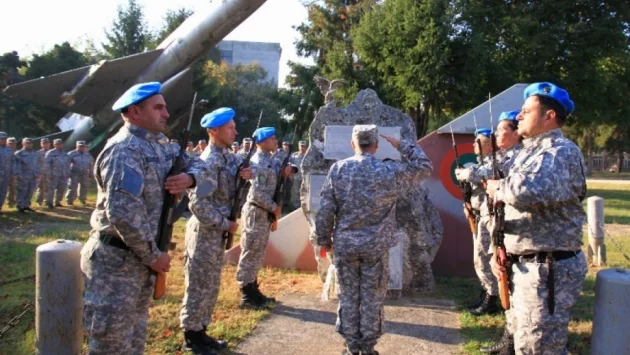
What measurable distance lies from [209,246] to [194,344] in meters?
0.85

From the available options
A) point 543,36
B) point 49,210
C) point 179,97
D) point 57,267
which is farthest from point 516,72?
point 57,267

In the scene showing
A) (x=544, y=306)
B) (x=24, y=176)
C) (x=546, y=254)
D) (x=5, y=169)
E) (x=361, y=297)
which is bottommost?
(x=361, y=297)

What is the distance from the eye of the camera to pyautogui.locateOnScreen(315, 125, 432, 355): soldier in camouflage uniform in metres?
3.92

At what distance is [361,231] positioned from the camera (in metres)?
3.94

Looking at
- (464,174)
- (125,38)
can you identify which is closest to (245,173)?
(464,174)

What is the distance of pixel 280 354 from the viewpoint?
4500mm

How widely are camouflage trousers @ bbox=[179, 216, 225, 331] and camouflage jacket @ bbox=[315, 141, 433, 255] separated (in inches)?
39.2

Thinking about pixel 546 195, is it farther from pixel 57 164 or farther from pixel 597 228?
pixel 57 164

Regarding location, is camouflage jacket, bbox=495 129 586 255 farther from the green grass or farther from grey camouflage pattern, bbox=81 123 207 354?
grey camouflage pattern, bbox=81 123 207 354

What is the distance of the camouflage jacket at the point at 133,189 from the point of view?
110 inches

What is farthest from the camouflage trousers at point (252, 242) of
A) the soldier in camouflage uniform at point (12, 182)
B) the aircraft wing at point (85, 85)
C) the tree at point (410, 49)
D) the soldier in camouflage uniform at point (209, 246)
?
the aircraft wing at point (85, 85)

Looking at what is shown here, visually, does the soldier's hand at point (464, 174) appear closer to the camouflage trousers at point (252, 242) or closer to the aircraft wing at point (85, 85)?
the camouflage trousers at point (252, 242)

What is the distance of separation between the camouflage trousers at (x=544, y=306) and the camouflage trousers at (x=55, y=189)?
13.4m

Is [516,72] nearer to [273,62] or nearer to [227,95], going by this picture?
[227,95]
